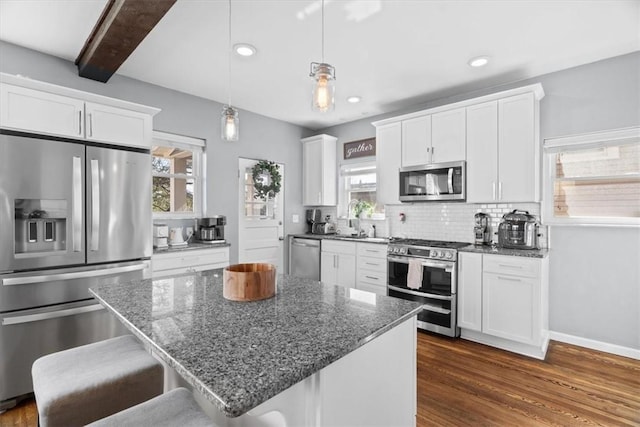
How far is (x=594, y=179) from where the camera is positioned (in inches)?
122

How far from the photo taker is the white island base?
96 centimetres

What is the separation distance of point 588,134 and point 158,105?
4452 mm

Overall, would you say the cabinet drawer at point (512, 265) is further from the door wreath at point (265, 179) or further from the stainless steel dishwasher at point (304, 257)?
the door wreath at point (265, 179)

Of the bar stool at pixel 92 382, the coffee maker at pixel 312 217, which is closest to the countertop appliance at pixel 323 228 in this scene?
the coffee maker at pixel 312 217

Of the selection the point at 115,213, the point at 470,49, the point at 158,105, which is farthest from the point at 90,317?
the point at 470,49

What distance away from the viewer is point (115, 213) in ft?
8.63

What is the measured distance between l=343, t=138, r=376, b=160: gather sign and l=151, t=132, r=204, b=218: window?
215 cm

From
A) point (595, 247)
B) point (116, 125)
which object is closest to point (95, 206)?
point (116, 125)

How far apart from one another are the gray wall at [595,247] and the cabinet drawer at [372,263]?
1.71 meters

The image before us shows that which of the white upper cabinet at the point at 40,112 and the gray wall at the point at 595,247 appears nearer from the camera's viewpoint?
the white upper cabinet at the point at 40,112

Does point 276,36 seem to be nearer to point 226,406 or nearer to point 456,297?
point 226,406

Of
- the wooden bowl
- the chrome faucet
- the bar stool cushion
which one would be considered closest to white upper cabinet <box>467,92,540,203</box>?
the chrome faucet

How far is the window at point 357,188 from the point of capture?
476 cm

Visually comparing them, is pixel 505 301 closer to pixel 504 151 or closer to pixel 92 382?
pixel 504 151
